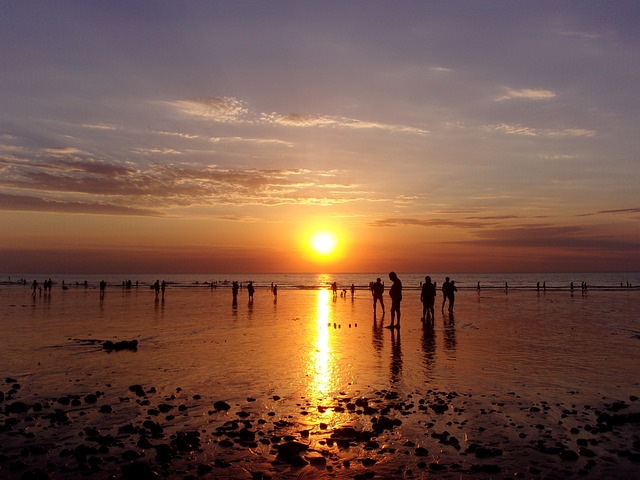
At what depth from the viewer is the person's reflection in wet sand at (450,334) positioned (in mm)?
19500

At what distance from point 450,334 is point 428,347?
185 inches

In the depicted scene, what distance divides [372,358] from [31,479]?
39.0ft

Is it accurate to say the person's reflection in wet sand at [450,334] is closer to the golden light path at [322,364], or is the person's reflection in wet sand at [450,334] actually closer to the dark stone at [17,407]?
the golden light path at [322,364]

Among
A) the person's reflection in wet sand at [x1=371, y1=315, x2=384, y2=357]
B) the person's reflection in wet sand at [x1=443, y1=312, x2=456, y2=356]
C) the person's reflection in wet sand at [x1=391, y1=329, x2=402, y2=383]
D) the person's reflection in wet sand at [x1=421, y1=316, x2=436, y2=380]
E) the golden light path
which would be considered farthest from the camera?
the person's reflection in wet sand at [x1=371, y1=315, x2=384, y2=357]

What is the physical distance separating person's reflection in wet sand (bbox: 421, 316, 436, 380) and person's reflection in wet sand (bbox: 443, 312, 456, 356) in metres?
0.55

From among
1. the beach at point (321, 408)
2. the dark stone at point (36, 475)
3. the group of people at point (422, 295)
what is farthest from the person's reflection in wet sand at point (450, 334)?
the dark stone at point (36, 475)

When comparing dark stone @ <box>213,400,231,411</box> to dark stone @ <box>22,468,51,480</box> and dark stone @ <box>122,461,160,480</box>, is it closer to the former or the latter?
dark stone @ <box>122,461,160,480</box>

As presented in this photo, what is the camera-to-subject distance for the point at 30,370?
15.6 m

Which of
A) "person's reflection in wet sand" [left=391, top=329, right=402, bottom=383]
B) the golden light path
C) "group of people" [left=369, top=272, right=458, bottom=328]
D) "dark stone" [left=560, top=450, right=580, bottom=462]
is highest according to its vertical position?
"group of people" [left=369, top=272, right=458, bottom=328]

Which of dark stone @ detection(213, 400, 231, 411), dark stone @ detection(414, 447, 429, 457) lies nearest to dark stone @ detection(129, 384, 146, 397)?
dark stone @ detection(213, 400, 231, 411)

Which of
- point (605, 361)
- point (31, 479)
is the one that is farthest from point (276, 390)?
point (605, 361)

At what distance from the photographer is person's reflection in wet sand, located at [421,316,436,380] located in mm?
15438

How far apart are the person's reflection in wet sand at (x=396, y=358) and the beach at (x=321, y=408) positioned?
66 mm

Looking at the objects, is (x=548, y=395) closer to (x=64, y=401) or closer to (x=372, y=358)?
(x=372, y=358)
